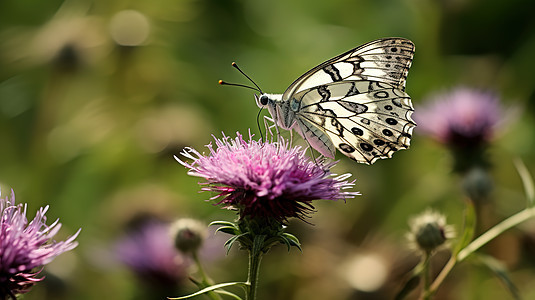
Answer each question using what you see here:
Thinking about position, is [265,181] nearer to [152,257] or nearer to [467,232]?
[467,232]

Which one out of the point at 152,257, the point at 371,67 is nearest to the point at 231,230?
the point at 371,67

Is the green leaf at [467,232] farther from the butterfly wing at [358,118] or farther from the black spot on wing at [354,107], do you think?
the black spot on wing at [354,107]

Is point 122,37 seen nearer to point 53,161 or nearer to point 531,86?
point 53,161

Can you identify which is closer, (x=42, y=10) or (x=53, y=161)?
(x=53, y=161)

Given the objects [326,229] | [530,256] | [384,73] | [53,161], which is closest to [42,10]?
[53,161]

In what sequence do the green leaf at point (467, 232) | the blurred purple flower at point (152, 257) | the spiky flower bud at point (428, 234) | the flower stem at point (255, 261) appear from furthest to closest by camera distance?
the blurred purple flower at point (152, 257) < the spiky flower bud at point (428, 234) < the green leaf at point (467, 232) < the flower stem at point (255, 261)

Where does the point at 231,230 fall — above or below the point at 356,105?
below

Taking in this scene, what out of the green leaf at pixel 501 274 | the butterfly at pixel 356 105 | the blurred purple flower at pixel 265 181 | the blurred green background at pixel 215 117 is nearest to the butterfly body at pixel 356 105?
the butterfly at pixel 356 105
